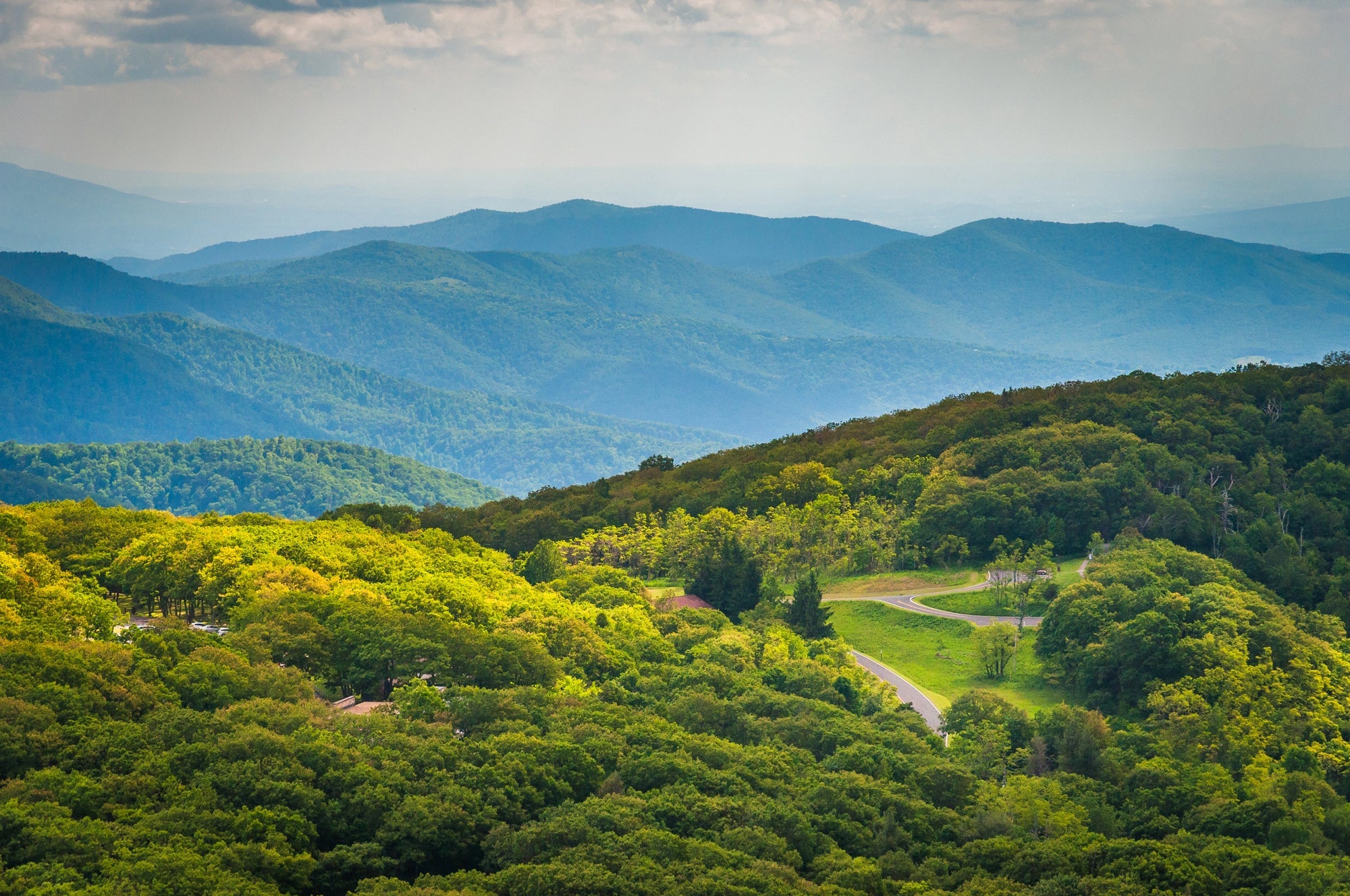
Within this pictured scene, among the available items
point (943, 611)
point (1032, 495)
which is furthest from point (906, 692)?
point (1032, 495)

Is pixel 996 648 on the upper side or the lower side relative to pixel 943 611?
lower

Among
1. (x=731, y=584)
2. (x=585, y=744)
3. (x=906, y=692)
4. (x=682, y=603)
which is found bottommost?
(x=906, y=692)

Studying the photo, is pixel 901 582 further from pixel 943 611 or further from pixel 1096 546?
pixel 1096 546

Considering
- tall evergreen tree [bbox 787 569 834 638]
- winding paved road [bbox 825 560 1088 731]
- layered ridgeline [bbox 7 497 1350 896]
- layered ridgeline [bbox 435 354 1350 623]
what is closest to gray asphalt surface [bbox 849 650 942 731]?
winding paved road [bbox 825 560 1088 731]

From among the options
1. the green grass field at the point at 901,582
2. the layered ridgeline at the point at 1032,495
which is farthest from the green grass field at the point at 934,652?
the layered ridgeline at the point at 1032,495

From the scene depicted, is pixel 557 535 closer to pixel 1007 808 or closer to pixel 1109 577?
pixel 1109 577

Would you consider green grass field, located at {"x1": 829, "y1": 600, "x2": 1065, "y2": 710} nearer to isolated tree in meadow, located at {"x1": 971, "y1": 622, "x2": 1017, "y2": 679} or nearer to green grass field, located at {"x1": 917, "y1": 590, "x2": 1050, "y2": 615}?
isolated tree in meadow, located at {"x1": 971, "y1": 622, "x2": 1017, "y2": 679}

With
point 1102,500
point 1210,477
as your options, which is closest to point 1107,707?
point 1102,500
